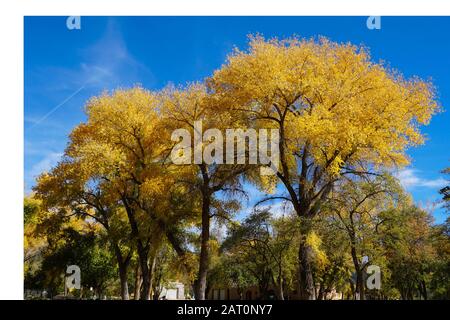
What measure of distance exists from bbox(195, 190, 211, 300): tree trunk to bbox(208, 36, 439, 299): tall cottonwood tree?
13.3 ft

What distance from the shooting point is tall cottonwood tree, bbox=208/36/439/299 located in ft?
66.4

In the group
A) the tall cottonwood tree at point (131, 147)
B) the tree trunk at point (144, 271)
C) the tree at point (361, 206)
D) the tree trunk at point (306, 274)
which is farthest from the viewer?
the tree trunk at point (144, 271)

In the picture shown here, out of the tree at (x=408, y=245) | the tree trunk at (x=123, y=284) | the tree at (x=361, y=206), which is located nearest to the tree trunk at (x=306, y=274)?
the tree at (x=361, y=206)

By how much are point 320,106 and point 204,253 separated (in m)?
8.40

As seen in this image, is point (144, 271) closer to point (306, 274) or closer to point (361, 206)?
point (306, 274)

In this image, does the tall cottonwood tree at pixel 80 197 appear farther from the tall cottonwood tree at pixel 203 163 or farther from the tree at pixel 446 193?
the tree at pixel 446 193

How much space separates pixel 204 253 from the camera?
75.9ft

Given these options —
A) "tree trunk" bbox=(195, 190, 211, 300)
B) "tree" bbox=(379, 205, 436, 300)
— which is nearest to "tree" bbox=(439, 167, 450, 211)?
"tree" bbox=(379, 205, 436, 300)

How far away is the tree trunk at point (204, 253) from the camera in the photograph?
2294 cm

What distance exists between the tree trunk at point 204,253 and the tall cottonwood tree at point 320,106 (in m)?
4.04

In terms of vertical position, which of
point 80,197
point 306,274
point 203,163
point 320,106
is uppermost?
point 320,106

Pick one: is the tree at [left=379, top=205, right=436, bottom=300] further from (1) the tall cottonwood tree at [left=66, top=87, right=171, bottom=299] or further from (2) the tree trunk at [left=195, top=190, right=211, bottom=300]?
(1) the tall cottonwood tree at [left=66, top=87, right=171, bottom=299]

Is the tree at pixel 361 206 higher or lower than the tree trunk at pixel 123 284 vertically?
A: higher

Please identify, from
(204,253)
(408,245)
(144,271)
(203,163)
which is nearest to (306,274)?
(204,253)
